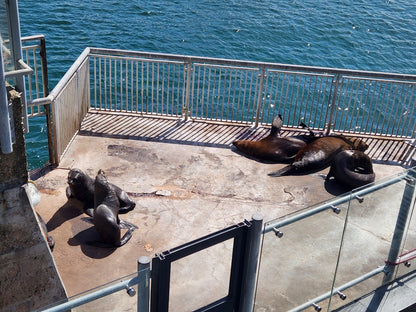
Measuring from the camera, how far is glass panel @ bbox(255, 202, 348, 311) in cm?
589

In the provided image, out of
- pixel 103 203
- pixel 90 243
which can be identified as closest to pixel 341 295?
pixel 90 243

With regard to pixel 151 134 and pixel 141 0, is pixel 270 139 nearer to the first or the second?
pixel 151 134

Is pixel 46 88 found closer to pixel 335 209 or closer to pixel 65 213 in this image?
pixel 65 213

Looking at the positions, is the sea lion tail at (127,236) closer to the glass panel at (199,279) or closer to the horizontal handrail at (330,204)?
the glass panel at (199,279)

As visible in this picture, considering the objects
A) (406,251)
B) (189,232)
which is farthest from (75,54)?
(406,251)

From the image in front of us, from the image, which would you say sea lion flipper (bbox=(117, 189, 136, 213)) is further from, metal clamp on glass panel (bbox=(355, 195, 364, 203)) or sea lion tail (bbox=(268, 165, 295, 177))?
metal clamp on glass panel (bbox=(355, 195, 364, 203))

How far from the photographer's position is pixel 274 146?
11.7 meters

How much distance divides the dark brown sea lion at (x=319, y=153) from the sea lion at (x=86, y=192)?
293 centimetres

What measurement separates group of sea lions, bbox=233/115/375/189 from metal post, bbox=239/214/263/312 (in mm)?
5221

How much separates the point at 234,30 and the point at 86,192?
73.9 feet

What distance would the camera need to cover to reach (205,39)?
29266 millimetres

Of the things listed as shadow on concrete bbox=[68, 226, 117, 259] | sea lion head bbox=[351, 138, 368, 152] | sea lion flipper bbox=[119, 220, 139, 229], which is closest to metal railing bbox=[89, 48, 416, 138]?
sea lion head bbox=[351, 138, 368, 152]

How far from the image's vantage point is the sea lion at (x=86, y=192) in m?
9.58

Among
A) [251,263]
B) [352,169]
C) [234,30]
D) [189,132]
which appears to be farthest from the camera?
[234,30]
